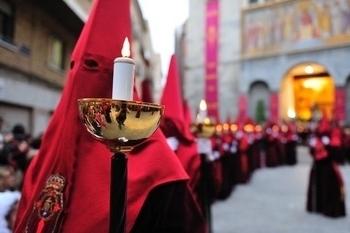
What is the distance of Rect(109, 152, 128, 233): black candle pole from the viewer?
1074mm

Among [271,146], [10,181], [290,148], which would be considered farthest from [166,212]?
[290,148]

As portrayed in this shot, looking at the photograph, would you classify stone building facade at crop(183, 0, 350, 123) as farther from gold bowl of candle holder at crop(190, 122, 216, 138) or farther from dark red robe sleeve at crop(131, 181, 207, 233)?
dark red robe sleeve at crop(131, 181, 207, 233)

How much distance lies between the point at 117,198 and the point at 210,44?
2704 cm

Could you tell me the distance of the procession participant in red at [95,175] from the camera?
1.36 metres

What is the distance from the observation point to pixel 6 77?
32.4ft

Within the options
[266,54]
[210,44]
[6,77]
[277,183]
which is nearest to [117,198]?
[6,77]

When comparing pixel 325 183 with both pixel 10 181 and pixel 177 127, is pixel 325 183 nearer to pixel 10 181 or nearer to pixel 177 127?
pixel 177 127

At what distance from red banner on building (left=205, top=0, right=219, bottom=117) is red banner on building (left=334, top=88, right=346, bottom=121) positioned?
27.0 ft

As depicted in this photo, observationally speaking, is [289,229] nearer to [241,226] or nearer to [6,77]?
[241,226]

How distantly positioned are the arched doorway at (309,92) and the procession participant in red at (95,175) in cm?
2512

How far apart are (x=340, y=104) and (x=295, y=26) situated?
5.76m

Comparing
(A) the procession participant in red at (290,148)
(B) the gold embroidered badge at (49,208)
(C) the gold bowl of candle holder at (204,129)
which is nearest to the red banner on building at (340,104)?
(A) the procession participant in red at (290,148)

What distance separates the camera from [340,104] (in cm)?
2161

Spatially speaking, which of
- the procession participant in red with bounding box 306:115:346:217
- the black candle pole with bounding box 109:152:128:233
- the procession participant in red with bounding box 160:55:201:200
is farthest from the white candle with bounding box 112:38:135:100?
the procession participant in red with bounding box 306:115:346:217
